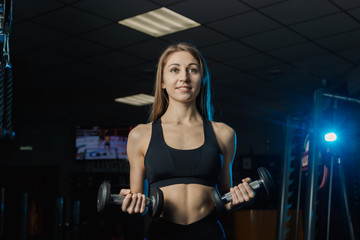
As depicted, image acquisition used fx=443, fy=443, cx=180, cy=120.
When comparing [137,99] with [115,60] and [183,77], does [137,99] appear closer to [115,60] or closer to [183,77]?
[115,60]

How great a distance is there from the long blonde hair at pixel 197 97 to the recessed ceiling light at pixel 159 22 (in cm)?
310

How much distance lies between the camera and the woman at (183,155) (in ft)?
3.93

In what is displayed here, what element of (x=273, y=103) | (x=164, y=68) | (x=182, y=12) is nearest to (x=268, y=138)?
(x=273, y=103)

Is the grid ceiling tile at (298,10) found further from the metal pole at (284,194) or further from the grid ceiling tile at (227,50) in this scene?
the metal pole at (284,194)

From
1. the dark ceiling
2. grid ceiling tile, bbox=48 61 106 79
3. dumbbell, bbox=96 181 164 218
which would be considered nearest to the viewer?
dumbbell, bbox=96 181 164 218

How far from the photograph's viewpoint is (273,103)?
858 centimetres

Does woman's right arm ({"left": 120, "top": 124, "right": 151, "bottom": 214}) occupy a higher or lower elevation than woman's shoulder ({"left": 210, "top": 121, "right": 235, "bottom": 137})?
lower

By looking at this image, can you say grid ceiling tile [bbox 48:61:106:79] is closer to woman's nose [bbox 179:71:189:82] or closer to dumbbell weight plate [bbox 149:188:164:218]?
woman's nose [bbox 179:71:189:82]

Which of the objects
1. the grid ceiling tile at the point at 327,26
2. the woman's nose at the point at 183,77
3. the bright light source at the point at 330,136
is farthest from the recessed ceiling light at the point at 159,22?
the woman's nose at the point at 183,77

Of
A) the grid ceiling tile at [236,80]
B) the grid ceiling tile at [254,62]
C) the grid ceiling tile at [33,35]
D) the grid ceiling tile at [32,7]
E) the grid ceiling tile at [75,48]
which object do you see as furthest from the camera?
the grid ceiling tile at [236,80]

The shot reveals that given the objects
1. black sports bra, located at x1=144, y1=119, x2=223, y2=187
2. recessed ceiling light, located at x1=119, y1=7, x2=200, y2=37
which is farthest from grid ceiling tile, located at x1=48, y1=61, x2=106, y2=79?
black sports bra, located at x1=144, y1=119, x2=223, y2=187

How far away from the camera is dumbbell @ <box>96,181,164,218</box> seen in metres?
1.05

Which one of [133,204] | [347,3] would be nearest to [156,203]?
[133,204]

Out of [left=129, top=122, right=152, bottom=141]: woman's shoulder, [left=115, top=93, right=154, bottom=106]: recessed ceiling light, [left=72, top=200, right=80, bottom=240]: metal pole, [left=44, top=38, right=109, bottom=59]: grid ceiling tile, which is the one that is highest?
[left=44, top=38, right=109, bottom=59]: grid ceiling tile
